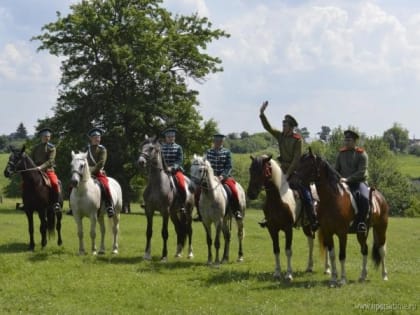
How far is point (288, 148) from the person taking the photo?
15.5 meters

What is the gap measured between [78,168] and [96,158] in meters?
1.74

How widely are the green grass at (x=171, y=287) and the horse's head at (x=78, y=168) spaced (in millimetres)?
2444

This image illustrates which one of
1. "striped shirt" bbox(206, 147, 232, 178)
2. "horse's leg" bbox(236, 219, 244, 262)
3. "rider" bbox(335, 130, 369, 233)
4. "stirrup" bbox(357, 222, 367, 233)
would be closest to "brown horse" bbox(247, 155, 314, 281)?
"rider" bbox(335, 130, 369, 233)

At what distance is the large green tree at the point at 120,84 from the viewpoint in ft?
142

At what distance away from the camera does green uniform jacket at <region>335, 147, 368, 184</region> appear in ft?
48.0

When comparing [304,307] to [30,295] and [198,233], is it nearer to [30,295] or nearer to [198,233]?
[30,295]

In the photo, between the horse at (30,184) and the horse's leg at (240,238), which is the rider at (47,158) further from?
the horse's leg at (240,238)

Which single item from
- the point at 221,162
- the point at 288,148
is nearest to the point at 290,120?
the point at 288,148

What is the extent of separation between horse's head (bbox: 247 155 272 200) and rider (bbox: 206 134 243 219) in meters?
3.69

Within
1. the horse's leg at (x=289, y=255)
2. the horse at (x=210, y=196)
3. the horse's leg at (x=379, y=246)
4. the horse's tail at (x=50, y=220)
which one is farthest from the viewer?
the horse's tail at (x=50, y=220)

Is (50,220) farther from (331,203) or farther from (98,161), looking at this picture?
(331,203)

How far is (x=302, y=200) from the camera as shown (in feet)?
50.7

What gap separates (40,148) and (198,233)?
14608 millimetres

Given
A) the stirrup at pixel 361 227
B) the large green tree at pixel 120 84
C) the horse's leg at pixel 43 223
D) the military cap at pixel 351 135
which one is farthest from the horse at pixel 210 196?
the large green tree at pixel 120 84
